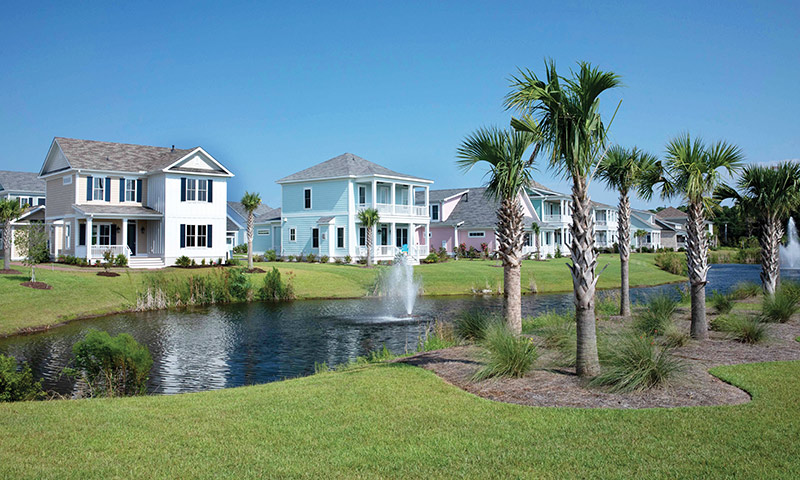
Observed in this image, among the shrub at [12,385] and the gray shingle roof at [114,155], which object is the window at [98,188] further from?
the shrub at [12,385]

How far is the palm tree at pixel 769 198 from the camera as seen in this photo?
18.4 meters

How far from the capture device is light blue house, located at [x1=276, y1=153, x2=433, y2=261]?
152ft

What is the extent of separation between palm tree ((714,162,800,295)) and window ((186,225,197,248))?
100ft

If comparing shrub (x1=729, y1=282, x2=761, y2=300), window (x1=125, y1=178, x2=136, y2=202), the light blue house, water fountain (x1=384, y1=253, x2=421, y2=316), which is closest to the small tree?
window (x1=125, y1=178, x2=136, y2=202)

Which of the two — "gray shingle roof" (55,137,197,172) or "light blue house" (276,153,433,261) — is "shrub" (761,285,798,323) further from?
"gray shingle roof" (55,137,197,172)

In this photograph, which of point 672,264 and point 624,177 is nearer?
point 624,177

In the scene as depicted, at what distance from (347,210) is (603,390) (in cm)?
3812

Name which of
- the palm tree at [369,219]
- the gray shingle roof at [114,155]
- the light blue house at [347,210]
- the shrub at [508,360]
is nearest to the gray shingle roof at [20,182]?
the gray shingle roof at [114,155]

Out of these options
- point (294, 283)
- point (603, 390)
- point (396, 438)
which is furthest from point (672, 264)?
point (396, 438)

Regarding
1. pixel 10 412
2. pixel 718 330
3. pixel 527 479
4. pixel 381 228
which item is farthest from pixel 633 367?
pixel 381 228

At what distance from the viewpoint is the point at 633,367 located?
9117mm

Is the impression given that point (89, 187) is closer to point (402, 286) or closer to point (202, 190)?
point (202, 190)

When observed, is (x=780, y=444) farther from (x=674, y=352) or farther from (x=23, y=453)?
(x=23, y=453)

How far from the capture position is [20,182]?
2224 inches
